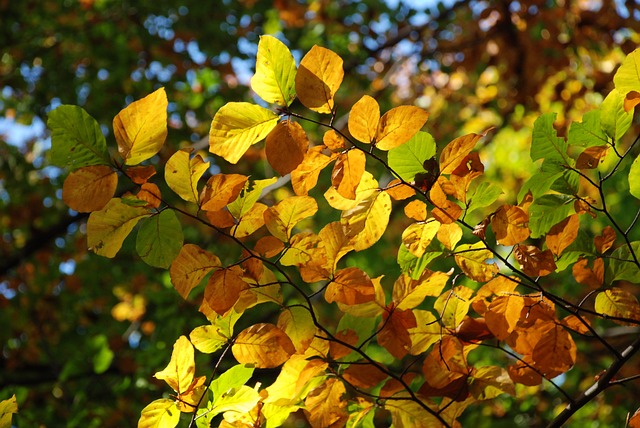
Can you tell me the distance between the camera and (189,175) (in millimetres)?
873

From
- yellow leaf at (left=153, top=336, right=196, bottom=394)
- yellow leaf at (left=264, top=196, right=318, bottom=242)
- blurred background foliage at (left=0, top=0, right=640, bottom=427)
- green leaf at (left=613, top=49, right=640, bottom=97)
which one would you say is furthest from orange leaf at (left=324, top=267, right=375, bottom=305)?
blurred background foliage at (left=0, top=0, right=640, bottom=427)

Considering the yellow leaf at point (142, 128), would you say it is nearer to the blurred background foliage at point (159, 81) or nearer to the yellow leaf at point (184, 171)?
the yellow leaf at point (184, 171)

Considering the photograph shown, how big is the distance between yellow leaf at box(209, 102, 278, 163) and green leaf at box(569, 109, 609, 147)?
1.36ft

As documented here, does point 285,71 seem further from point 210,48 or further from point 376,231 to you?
point 210,48

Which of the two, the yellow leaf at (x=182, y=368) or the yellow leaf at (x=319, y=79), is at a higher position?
the yellow leaf at (x=319, y=79)

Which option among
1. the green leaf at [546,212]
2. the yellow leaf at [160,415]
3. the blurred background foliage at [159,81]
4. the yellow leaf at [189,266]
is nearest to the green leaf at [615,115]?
the green leaf at [546,212]

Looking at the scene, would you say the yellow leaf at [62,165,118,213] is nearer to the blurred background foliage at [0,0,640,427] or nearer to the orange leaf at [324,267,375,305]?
the orange leaf at [324,267,375,305]

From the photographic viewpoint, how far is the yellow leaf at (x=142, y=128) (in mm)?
830

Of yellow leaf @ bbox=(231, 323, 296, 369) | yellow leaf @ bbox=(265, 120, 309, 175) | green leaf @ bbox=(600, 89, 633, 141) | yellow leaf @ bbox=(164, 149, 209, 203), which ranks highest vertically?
green leaf @ bbox=(600, 89, 633, 141)

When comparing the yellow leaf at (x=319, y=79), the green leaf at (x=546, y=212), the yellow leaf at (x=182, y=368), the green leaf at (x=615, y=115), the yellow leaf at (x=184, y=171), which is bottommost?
the yellow leaf at (x=182, y=368)

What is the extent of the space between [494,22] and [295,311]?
3.49 metres

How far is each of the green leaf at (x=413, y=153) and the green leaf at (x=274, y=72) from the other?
0.17 metres

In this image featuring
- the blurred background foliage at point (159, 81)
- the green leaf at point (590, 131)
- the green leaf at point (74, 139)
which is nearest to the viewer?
the green leaf at point (74, 139)

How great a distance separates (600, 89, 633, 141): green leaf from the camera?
34.5 inches
